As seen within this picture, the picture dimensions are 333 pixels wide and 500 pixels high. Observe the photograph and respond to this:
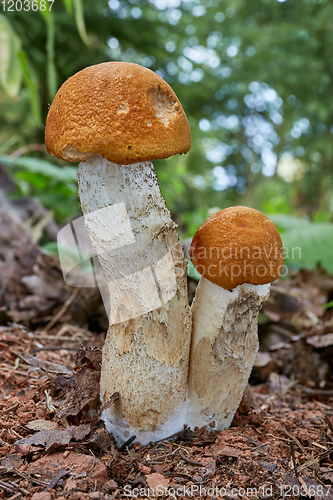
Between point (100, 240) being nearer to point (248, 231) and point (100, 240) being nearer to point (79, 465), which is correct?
point (248, 231)

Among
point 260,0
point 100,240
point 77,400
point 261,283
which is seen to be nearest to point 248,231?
point 261,283

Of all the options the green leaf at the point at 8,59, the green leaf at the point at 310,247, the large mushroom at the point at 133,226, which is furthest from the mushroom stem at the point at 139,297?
the green leaf at the point at 310,247

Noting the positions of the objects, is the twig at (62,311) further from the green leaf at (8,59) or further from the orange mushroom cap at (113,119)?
the green leaf at (8,59)

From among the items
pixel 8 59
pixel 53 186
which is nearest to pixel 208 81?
pixel 53 186

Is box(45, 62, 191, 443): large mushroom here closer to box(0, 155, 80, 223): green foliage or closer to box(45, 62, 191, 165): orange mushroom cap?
box(45, 62, 191, 165): orange mushroom cap

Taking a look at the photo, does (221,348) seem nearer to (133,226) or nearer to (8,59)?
(133,226)
